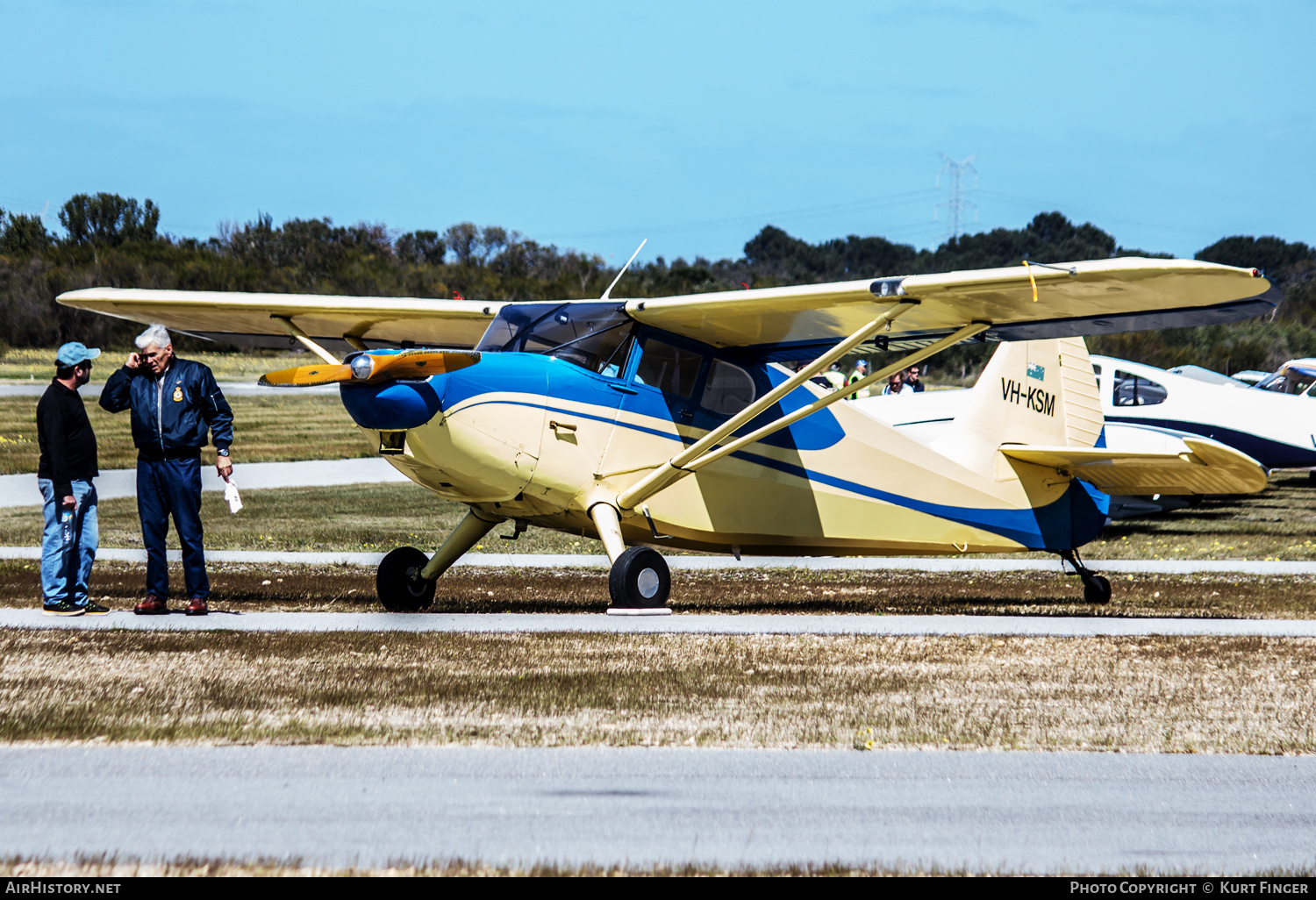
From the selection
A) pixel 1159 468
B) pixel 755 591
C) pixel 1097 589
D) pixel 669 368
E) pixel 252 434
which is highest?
pixel 669 368

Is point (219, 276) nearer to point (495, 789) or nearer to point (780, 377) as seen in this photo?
point (780, 377)

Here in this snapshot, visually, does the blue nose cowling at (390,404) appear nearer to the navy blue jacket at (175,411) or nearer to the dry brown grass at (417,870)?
the navy blue jacket at (175,411)

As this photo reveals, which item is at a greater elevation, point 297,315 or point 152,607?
point 297,315

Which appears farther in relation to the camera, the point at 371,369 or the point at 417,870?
the point at 371,369

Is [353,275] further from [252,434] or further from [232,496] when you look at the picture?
[232,496]

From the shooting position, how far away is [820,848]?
13.0 ft

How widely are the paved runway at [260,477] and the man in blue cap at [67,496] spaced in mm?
11890

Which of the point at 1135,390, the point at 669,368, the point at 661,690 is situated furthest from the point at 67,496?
the point at 1135,390

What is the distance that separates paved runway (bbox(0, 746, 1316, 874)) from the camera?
12.8 ft

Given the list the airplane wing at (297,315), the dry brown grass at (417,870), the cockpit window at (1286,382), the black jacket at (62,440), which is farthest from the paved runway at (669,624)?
the cockpit window at (1286,382)

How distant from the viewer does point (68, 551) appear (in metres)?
8.83

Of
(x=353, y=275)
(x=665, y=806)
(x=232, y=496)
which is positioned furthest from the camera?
(x=353, y=275)

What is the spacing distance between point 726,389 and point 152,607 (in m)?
4.65
